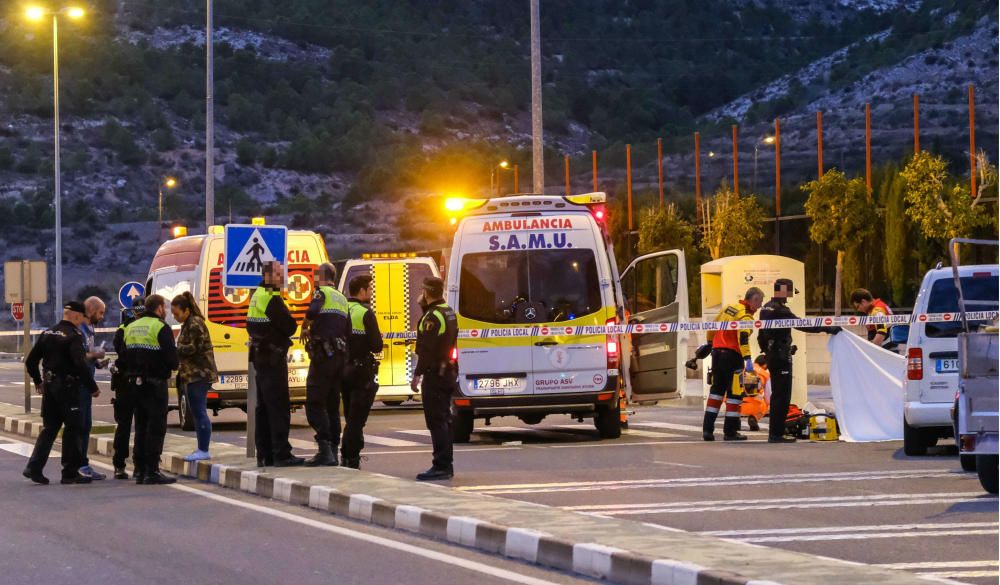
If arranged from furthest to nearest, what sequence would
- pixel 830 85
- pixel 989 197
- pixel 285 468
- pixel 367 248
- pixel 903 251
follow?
pixel 830 85 < pixel 367 248 < pixel 903 251 < pixel 989 197 < pixel 285 468

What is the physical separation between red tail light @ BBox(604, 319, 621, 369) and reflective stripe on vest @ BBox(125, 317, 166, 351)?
216 inches

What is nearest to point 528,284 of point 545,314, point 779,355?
point 545,314

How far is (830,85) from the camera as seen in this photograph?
12169cm

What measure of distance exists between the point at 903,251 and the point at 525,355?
978 inches

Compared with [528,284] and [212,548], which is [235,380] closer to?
[528,284]

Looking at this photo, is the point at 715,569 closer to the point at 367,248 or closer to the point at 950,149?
the point at 367,248

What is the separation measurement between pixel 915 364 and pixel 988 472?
3.62 meters

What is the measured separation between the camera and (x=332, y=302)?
14594mm

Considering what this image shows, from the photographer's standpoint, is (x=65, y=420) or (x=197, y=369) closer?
(x=65, y=420)

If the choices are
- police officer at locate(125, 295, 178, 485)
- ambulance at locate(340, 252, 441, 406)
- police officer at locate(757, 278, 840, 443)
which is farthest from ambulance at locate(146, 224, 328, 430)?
police officer at locate(757, 278, 840, 443)

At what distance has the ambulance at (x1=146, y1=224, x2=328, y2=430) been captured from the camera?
2275cm

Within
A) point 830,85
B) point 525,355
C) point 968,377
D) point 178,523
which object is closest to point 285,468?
point 178,523

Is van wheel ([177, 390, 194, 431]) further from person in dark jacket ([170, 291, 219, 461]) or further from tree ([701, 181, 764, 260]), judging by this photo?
tree ([701, 181, 764, 260])

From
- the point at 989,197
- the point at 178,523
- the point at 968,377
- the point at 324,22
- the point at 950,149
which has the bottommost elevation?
the point at 178,523
